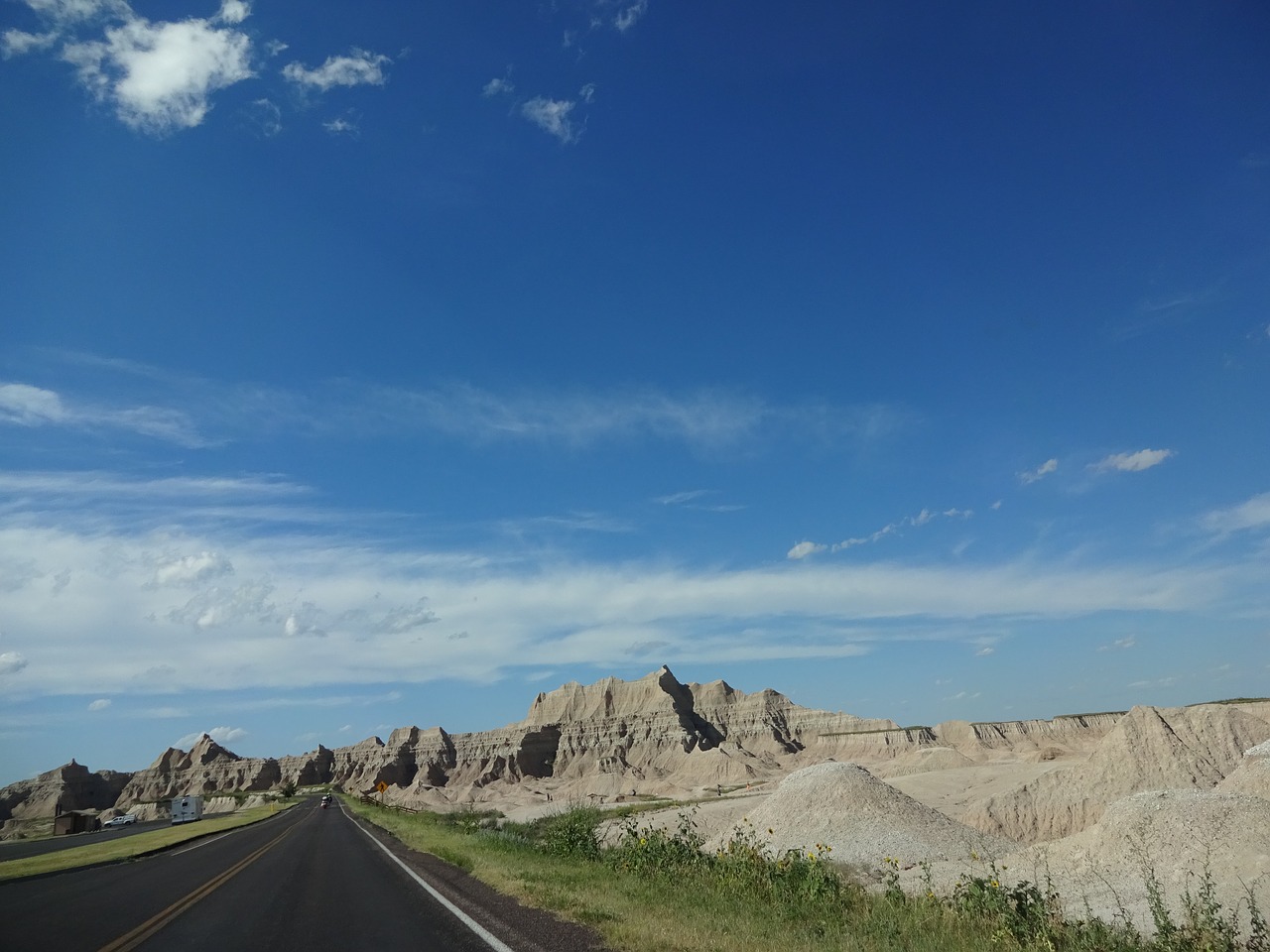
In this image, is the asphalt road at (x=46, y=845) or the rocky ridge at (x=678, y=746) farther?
the rocky ridge at (x=678, y=746)

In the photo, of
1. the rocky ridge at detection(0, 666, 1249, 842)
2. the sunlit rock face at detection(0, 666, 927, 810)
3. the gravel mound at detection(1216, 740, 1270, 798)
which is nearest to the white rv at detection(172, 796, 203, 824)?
the rocky ridge at detection(0, 666, 1249, 842)

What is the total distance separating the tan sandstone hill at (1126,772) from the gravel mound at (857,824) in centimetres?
611

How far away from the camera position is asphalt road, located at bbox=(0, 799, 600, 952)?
36.0 feet

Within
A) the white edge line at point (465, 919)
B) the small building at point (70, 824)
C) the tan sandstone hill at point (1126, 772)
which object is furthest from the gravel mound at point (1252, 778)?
the small building at point (70, 824)

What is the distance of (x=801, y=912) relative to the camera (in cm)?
1138

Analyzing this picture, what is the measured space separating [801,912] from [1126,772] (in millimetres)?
34865

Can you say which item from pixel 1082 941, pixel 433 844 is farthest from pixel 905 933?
pixel 433 844

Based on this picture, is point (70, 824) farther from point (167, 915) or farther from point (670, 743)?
point (670, 743)

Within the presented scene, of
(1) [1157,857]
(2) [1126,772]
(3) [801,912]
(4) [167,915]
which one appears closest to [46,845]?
(4) [167,915]

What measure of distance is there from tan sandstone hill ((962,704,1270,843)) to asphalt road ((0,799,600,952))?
2717 cm

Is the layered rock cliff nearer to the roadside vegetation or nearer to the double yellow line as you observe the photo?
the double yellow line

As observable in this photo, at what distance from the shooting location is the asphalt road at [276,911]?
36.0 feet

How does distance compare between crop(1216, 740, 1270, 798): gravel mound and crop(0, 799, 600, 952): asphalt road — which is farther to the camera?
crop(1216, 740, 1270, 798): gravel mound

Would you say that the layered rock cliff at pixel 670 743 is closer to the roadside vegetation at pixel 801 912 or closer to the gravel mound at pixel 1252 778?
the gravel mound at pixel 1252 778
